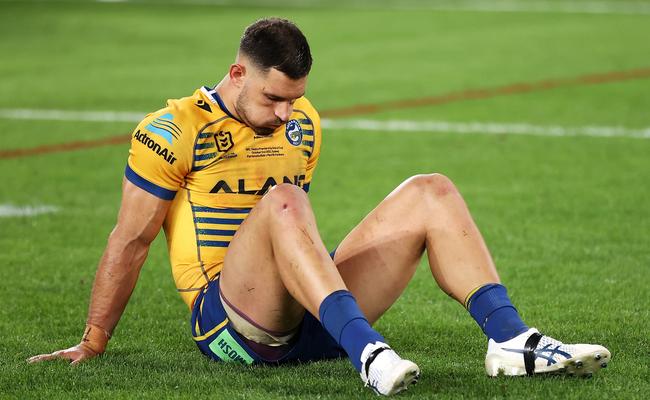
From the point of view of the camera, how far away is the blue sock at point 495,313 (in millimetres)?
4719

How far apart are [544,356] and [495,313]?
0.82ft

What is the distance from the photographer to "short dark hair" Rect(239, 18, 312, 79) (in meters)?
4.90

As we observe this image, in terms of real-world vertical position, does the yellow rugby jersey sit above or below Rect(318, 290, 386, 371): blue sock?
above

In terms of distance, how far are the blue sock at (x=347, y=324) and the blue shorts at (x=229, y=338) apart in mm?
436

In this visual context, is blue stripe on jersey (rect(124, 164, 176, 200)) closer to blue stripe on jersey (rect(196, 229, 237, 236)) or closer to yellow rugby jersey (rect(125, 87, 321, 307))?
yellow rugby jersey (rect(125, 87, 321, 307))

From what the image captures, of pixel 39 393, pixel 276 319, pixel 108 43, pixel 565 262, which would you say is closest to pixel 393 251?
pixel 276 319

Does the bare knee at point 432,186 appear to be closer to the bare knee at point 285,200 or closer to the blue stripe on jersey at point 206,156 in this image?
the bare knee at point 285,200

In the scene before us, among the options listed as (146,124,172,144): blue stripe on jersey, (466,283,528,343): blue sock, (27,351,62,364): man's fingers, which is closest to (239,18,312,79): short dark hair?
(146,124,172,144): blue stripe on jersey

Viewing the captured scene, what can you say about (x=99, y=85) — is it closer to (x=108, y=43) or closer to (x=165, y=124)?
(x=108, y=43)

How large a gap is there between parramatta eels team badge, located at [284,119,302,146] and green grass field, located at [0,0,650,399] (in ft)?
3.17

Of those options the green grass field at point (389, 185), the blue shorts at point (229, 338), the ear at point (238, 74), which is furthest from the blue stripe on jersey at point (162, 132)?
the green grass field at point (389, 185)

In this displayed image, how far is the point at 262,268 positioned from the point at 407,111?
891 cm

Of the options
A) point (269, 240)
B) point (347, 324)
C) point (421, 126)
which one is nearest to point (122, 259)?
point (269, 240)

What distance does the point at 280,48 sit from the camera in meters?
4.90
